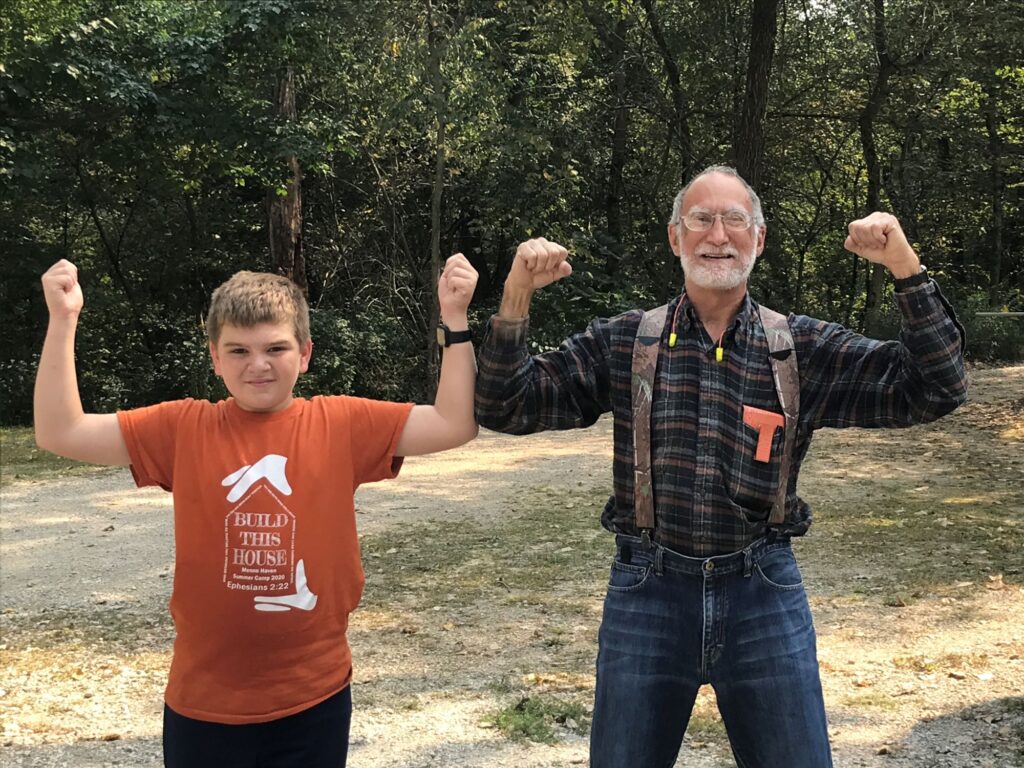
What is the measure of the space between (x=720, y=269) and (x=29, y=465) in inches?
410

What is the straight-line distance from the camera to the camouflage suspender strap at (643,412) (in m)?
2.26

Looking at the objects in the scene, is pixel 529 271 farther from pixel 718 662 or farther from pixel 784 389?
pixel 718 662

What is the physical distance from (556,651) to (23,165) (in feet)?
36.8

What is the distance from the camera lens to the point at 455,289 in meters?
2.24

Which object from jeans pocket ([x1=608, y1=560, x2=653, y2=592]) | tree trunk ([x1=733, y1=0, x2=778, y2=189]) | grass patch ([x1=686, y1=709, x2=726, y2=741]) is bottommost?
grass patch ([x1=686, y1=709, x2=726, y2=741])

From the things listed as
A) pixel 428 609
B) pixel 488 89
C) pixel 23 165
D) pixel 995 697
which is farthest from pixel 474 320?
pixel 995 697

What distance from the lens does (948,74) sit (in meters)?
18.1

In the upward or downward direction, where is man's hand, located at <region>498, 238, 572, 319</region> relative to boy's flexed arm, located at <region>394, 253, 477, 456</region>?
upward

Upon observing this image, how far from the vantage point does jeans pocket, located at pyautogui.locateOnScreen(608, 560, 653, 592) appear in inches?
88.7

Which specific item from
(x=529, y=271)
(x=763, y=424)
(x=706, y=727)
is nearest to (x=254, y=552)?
(x=529, y=271)

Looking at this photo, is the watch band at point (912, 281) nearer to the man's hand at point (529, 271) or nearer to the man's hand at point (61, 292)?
the man's hand at point (529, 271)

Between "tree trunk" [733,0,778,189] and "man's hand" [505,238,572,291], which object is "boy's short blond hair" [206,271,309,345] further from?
"tree trunk" [733,0,778,189]

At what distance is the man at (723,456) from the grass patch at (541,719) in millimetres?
1969

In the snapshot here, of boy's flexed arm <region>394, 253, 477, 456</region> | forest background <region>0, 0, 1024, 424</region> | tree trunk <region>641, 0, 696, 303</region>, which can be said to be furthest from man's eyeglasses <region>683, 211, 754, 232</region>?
tree trunk <region>641, 0, 696, 303</region>
